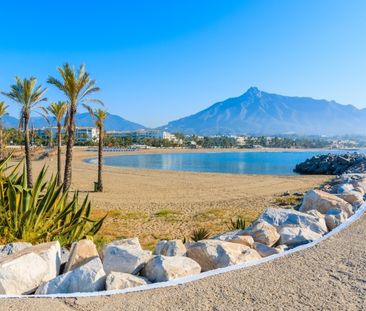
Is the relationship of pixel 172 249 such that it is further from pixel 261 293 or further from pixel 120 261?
pixel 261 293

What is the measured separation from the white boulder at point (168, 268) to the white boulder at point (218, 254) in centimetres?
28

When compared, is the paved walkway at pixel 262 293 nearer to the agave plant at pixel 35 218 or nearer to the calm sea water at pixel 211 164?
the agave plant at pixel 35 218

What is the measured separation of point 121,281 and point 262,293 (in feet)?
4.17

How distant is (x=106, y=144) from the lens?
466 feet

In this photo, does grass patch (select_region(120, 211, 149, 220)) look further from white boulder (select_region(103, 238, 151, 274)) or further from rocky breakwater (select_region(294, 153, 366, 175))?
rocky breakwater (select_region(294, 153, 366, 175))

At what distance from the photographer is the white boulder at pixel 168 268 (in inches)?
149

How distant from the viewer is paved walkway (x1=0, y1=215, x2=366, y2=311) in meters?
3.21

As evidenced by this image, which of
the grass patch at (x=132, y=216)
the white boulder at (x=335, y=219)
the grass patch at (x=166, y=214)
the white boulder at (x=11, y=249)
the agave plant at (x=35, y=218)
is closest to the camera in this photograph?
the white boulder at (x=11, y=249)

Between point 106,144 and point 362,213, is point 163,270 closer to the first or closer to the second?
point 362,213

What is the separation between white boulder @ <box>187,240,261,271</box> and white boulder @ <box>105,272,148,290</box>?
0.85m

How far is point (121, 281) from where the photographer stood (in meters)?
3.60

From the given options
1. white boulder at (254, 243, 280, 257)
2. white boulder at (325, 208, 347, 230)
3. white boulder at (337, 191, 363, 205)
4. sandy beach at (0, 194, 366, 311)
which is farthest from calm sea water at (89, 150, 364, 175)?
sandy beach at (0, 194, 366, 311)

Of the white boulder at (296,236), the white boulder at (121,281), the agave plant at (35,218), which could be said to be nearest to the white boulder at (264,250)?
the white boulder at (296,236)

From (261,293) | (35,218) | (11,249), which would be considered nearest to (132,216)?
(35,218)
